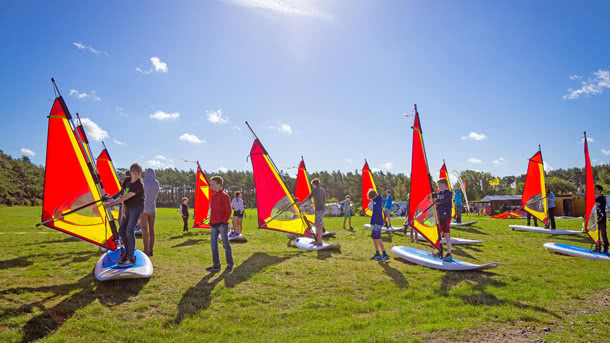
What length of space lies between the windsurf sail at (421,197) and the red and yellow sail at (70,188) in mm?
7629

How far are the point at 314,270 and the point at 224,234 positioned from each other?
87.6 inches

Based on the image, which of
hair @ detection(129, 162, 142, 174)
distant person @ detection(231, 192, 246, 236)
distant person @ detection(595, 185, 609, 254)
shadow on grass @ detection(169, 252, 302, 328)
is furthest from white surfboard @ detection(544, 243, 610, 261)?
hair @ detection(129, 162, 142, 174)

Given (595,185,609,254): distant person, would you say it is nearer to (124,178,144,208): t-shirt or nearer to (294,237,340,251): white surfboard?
(294,237,340,251): white surfboard

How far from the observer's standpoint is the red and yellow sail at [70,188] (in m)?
6.53

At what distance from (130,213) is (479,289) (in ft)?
22.7

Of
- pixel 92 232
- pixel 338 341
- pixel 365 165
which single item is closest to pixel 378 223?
pixel 338 341

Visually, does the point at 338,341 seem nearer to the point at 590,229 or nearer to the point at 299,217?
the point at 299,217

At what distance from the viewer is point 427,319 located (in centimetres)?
459

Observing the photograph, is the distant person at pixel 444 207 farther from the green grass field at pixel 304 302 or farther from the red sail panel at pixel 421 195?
the green grass field at pixel 304 302

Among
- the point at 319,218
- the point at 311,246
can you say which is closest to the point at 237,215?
the point at 319,218

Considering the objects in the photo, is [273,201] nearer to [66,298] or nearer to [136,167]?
[136,167]

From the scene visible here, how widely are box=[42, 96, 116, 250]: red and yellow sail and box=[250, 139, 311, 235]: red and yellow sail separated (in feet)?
16.2

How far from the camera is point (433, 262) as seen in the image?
7.67 metres

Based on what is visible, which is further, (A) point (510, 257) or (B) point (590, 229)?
(B) point (590, 229)
